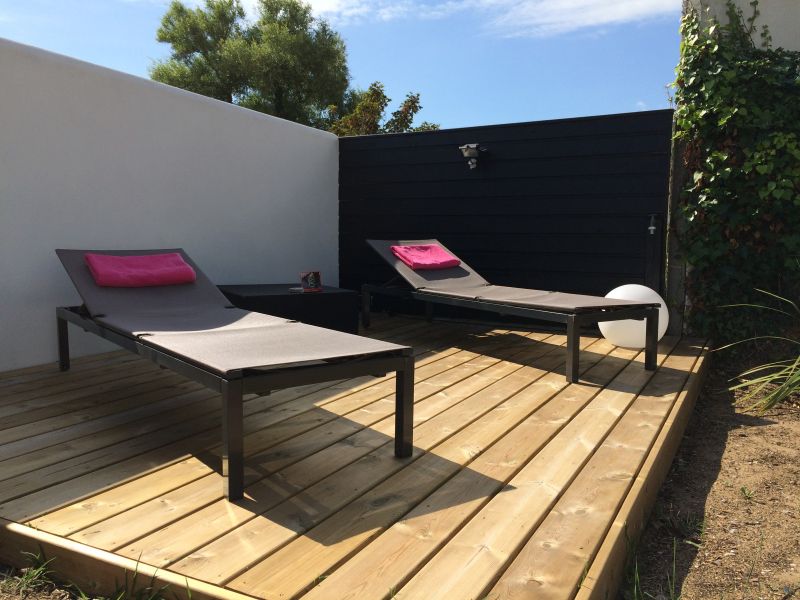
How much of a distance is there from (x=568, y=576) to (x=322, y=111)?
22.4 meters

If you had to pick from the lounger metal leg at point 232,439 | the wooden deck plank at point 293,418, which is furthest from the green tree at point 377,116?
the lounger metal leg at point 232,439

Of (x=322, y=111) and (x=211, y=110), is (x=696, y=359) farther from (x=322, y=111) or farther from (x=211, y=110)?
(x=322, y=111)

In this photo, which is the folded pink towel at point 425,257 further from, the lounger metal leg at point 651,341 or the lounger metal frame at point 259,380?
the lounger metal frame at point 259,380

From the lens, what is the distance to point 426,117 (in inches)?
631

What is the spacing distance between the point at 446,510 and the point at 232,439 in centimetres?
69

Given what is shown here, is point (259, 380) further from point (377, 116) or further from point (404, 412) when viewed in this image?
point (377, 116)

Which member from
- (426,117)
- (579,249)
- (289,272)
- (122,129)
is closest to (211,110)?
(122,129)

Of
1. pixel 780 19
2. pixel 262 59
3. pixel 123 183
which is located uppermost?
pixel 262 59

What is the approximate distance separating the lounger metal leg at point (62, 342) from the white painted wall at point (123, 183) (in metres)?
0.28

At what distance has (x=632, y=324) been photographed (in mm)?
4152

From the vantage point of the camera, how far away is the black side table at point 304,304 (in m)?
4.08

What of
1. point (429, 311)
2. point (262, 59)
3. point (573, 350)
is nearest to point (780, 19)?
point (573, 350)

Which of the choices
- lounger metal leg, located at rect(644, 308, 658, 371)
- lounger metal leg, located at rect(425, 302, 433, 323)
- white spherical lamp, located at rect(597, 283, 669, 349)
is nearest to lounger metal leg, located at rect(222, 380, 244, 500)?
lounger metal leg, located at rect(644, 308, 658, 371)

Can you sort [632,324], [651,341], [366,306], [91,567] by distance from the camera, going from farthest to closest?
1. [366,306]
2. [632,324]
3. [651,341]
4. [91,567]
